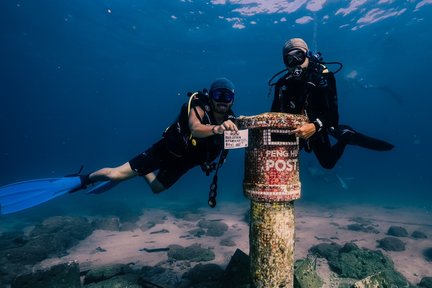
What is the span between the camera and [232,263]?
4871 mm

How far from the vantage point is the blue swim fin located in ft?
20.8

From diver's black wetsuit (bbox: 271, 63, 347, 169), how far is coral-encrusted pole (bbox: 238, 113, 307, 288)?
2.22 feet

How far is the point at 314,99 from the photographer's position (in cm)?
435

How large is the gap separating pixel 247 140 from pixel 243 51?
111ft

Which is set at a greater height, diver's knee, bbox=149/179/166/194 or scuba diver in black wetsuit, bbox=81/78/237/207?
scuba diver in black wetsuit, bbox=81/78/237/207

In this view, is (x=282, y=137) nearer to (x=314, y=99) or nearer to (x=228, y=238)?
(x=314, y=99)

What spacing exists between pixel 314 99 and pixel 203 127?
69.5 inches

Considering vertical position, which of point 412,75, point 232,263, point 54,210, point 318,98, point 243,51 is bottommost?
point 54,210

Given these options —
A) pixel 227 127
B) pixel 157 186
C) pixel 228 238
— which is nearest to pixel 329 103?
pixel 227 127

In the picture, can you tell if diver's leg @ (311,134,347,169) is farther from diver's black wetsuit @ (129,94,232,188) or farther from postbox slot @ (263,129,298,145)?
diver's black wetsuit @ (129,94,232,188)

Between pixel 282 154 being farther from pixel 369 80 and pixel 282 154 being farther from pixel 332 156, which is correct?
pixel 369 80

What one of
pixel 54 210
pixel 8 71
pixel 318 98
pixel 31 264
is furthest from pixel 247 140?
pixel 8 71

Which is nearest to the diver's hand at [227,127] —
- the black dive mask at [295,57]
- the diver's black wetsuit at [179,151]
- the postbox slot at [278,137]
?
the postbox slot at [278,137]

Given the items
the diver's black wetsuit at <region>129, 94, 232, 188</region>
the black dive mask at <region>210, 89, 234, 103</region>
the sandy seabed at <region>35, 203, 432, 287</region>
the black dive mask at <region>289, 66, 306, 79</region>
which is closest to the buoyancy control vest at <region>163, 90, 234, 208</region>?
the diver's black wetsuit at <region>129, 94, 232, 188</region>
